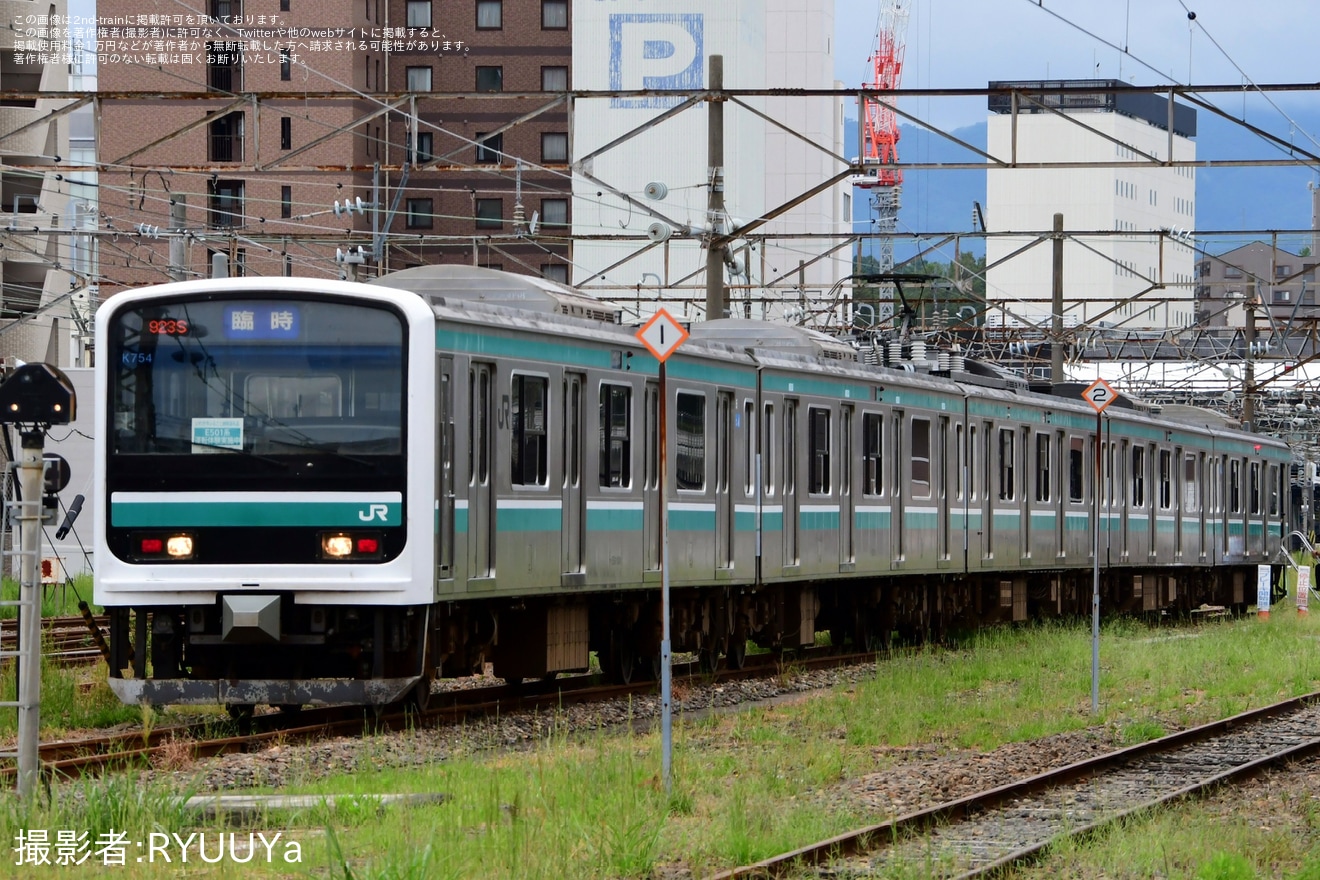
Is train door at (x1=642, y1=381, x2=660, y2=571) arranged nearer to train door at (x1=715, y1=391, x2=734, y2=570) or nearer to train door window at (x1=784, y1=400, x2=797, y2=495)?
train door at (x1=715, y1=391, x2=734, y2=570)

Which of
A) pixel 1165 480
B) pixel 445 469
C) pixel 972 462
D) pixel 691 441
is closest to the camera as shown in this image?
pixel 445 469

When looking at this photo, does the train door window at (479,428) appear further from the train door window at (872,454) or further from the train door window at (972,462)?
the train door window at (972,462)

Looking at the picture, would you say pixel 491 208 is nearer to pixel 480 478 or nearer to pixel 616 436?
pixel 616 436

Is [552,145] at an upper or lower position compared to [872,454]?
upper

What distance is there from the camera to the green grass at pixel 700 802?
898 centimetres

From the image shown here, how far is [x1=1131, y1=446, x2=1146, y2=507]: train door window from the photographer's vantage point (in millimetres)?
29344

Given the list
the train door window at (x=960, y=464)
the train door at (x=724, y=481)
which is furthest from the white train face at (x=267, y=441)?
the train door window at (x=960, y=464)

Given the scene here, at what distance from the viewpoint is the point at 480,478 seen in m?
14.3

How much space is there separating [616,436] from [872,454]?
19.2ft

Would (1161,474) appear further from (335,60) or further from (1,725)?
(335,60)

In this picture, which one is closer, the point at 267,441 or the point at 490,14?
the point at 267,441

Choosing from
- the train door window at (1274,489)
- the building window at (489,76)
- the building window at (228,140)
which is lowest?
the train door window at (1274,489)

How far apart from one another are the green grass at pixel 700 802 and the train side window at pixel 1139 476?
11598mm

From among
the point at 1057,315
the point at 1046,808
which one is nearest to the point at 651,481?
the point at 1046,808
